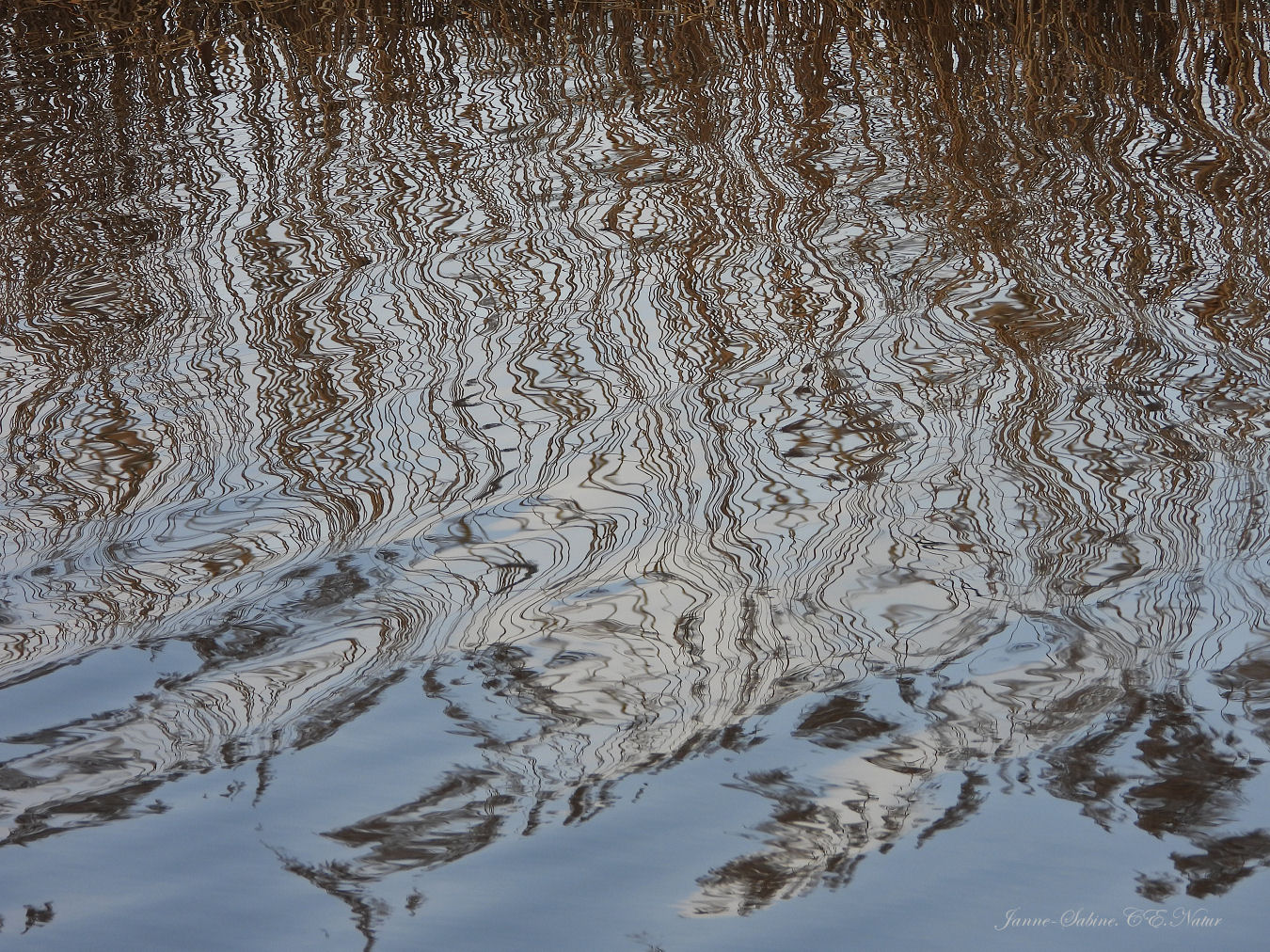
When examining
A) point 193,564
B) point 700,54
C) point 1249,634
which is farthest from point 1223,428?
point 700,54

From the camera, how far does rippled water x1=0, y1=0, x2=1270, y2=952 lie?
140 cm

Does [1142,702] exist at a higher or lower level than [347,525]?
lower

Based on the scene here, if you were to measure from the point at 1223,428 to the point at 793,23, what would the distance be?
3630mm

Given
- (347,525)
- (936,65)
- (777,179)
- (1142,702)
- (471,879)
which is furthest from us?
(936,65)

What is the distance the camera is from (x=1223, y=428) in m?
2.22

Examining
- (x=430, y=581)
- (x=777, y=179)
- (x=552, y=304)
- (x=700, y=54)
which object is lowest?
(x=430, y=581)

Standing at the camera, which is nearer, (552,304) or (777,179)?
(552,304)

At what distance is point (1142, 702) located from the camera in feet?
5.19

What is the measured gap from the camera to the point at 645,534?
6.56ft

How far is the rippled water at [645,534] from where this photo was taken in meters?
1.40

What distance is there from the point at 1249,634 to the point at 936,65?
11.4ft

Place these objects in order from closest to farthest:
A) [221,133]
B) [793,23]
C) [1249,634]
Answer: [1249,634]
[221,133]
[793,23]

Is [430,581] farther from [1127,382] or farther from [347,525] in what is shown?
[1127,382]

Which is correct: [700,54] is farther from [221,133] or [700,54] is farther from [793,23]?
[221,133]
